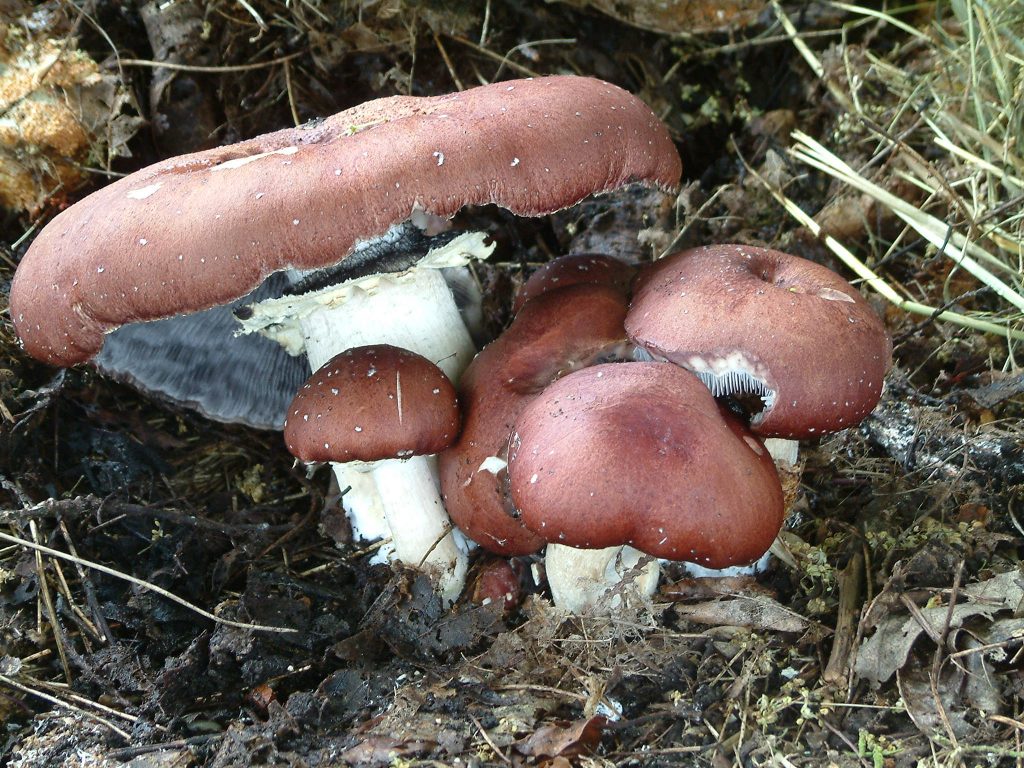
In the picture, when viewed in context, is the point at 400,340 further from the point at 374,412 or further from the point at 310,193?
the point at 310,193

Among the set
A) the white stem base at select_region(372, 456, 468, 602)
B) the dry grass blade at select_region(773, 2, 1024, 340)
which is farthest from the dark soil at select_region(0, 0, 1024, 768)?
the dry grass blade at select_region(773, 2, 1024, 340)

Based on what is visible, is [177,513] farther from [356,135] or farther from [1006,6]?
[1006,6]

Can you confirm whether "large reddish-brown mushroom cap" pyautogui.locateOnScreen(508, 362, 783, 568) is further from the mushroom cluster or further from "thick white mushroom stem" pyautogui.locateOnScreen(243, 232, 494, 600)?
"thick white mushroom stem" pyautogui.locateOnScreen(243, 232, 494, 600)

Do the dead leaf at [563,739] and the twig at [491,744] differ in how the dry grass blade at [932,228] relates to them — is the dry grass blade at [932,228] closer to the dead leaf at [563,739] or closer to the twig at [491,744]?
the dead leaf at [563,739]

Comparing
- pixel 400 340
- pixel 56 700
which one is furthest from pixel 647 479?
pixel 56 700

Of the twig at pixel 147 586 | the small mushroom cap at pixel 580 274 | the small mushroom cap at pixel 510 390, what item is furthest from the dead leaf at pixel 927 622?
the twig at pixel 147 586
